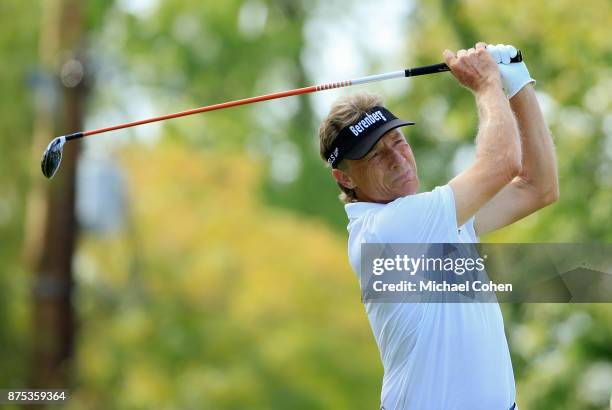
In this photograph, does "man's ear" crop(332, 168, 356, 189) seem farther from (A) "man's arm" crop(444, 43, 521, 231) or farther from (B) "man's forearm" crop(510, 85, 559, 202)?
(B) "man's forearm" crop(510, 85, 559, 202)

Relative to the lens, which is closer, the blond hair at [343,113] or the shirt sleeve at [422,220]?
the shirt sleeve at [422,220]

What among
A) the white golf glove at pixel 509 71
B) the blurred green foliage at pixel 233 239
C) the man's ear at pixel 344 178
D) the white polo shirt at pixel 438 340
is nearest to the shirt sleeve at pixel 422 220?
the white polo shirt at pixel 438 340

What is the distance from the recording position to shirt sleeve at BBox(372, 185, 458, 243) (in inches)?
154

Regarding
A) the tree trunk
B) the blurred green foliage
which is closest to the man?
the blurred green foliage

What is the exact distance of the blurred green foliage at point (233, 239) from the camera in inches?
426

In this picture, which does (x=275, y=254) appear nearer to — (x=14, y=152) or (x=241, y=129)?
(x=14, y=152)

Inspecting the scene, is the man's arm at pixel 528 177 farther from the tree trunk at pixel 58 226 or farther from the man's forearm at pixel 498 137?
the tree trunk at pixel 58 226

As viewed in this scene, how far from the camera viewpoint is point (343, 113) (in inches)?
165

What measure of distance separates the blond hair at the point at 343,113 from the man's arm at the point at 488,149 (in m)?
0.37

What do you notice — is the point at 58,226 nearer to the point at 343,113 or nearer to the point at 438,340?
the point at 343,113

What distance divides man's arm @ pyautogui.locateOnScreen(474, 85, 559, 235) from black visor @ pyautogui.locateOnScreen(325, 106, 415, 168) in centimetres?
40

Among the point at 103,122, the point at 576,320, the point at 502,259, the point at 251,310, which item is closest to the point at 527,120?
the point at 502,259

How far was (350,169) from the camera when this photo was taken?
4.24 meters

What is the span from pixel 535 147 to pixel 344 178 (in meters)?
0.64
